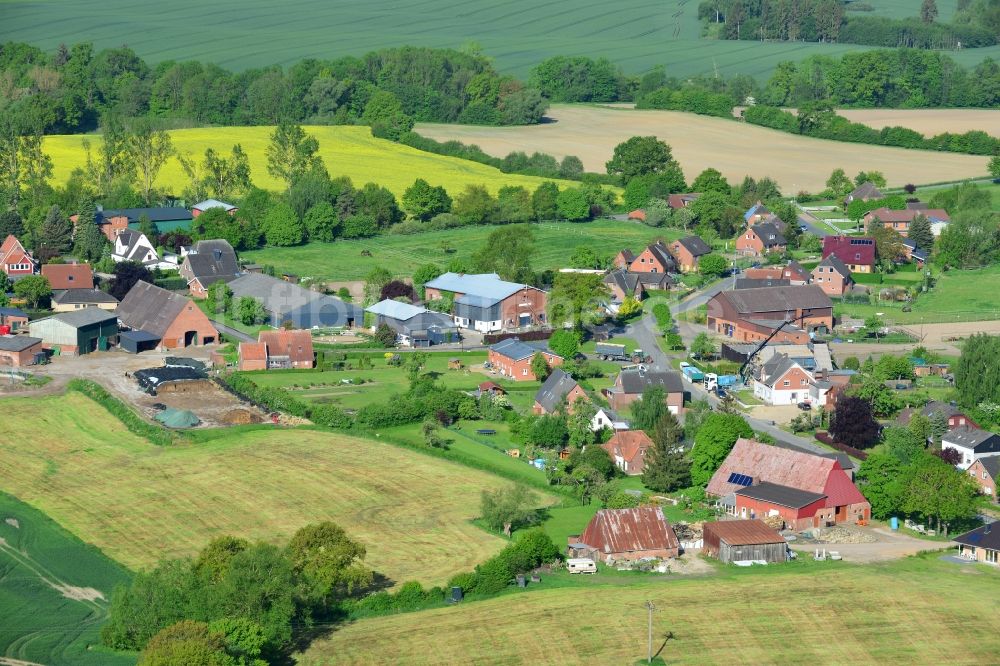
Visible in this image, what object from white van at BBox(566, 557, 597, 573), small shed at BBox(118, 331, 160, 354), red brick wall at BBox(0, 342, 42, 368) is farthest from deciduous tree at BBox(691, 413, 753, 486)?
red brick wall at BBox(0, 342, 42, 368)

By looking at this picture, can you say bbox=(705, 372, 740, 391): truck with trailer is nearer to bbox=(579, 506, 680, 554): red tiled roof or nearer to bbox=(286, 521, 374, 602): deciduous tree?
bbox=(579, 506, 680, 554): red tiled roof

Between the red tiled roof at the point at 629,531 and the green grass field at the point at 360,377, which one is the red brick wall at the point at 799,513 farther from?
the green grass field at the point at 360,377

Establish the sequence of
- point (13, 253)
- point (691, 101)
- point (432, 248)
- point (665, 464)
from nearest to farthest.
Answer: point (665, 464)
point (13, 253)
point (432, 248)
point (691, 101)

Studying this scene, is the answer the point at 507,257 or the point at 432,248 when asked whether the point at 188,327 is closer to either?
the point at 507,257

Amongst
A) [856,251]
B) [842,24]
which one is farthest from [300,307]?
[842,24]

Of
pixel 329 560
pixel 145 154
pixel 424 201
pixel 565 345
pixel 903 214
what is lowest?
pixel 565 345

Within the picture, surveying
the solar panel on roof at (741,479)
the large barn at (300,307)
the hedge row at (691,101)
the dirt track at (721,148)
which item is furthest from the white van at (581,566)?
the hedge row at (691,101)

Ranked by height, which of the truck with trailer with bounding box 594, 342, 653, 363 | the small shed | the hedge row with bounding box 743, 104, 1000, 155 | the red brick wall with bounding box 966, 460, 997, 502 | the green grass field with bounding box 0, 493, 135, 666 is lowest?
the red brick wall with bounding box 966, 460, 997, 502
